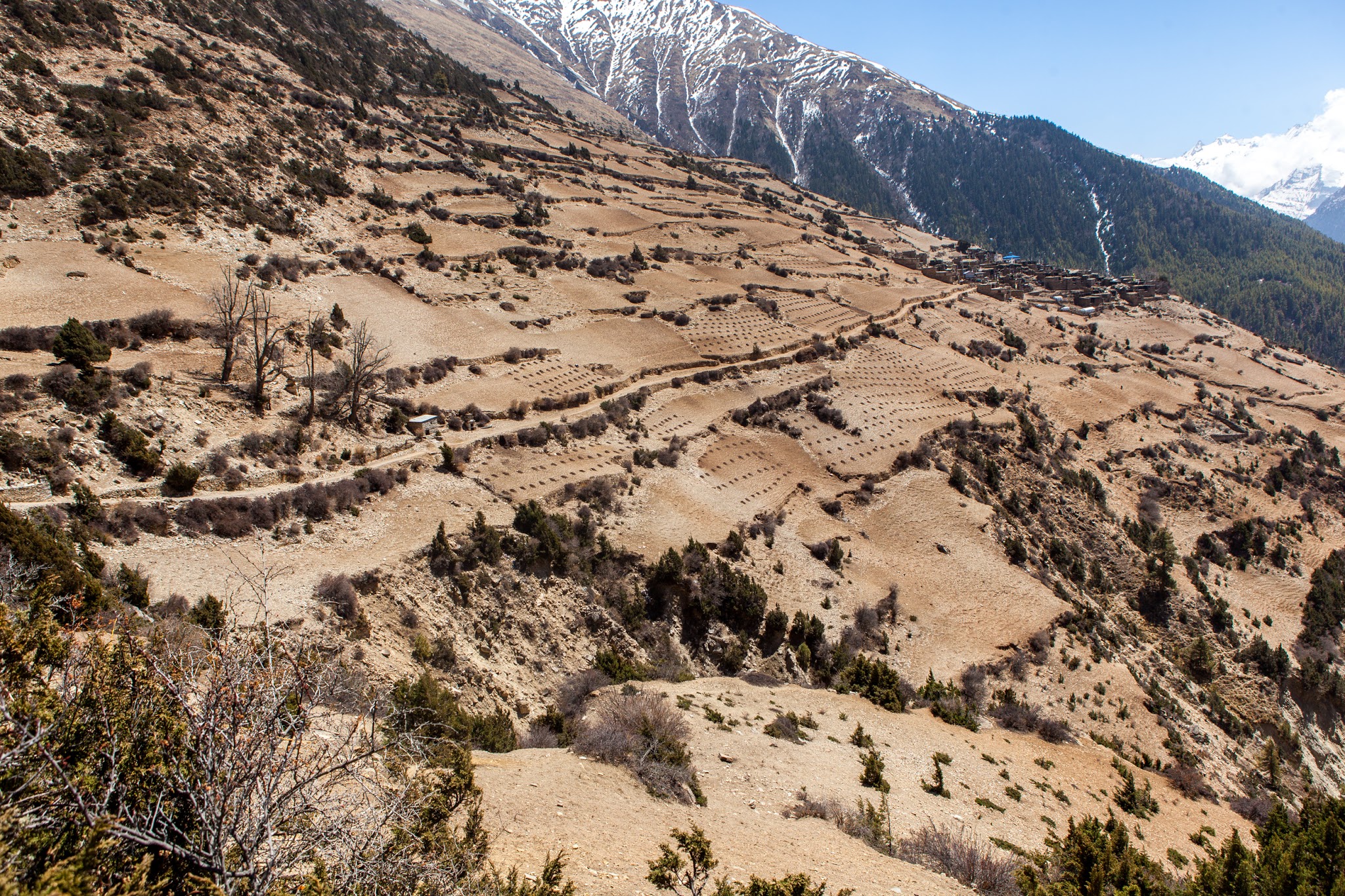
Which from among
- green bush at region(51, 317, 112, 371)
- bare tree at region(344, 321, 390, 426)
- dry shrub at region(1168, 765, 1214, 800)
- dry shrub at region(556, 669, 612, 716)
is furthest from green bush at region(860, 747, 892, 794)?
green bush at region(51, 317, 112, 371)

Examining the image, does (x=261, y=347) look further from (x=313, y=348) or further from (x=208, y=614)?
(x=208, y=614)

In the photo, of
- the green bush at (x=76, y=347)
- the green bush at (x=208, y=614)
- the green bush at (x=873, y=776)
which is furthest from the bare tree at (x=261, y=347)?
the green bush at (x=873, y=776)

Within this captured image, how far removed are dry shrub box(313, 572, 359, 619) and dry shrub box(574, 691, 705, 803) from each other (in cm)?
687

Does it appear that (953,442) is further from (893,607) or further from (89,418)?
(89,418)

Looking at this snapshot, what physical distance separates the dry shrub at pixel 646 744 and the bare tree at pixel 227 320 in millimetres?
20234

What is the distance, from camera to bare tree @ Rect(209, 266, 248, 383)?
82.8 ft

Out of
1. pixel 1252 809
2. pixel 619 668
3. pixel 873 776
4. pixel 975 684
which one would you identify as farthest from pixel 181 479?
pixel 1252 809

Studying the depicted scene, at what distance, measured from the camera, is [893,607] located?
1104 inches

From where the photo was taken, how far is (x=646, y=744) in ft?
43.3

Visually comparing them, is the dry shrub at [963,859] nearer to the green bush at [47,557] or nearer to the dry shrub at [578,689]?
the dry shrub at [578,689]

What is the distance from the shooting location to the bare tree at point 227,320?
25250mm

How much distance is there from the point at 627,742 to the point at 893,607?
1817cm

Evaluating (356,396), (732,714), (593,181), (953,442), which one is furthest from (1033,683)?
(593,181)

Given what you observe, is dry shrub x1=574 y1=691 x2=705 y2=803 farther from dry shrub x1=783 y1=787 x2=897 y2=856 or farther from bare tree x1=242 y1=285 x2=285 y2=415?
bare tree x1=242 y1=285 x2=285 y2=415
